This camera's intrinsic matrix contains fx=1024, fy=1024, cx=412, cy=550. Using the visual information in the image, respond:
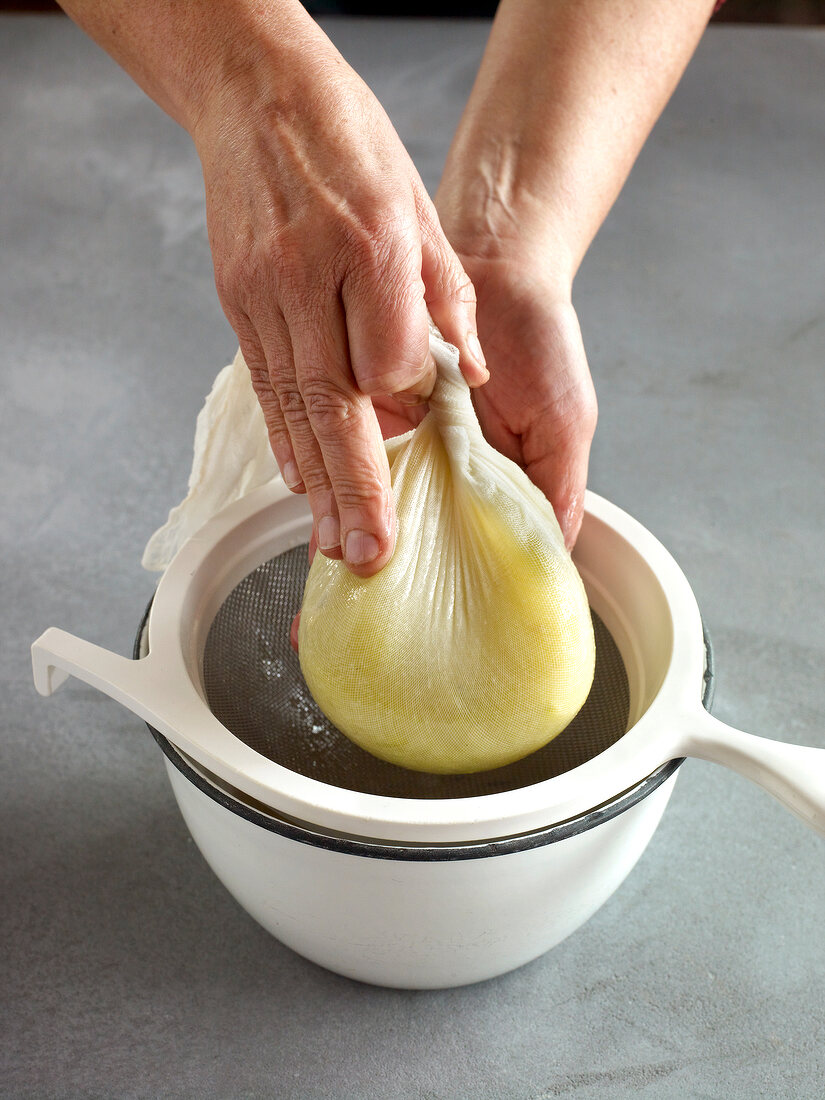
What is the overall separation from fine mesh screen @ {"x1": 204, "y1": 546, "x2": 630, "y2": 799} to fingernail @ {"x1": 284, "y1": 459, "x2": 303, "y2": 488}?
20cm

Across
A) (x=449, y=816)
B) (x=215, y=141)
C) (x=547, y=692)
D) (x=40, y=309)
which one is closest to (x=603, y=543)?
(x=547, y=692)

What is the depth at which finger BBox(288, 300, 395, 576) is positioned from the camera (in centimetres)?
56

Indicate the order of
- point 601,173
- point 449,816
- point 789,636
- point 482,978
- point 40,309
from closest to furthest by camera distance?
point 449,816 < point 482,978 < point 601,173 < point 789,636 < point 40,309

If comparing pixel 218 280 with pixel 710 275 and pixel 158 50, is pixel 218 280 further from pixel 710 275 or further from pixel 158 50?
pixel 710 275

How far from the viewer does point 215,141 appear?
0.60 metres

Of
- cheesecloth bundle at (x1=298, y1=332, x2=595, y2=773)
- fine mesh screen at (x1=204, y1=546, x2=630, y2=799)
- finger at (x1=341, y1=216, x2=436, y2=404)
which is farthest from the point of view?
fine mesh screen at (x1=204, y1=546, x2=630, y2=799)

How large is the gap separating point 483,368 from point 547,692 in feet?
0.70

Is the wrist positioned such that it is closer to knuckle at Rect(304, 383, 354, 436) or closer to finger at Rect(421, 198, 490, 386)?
finger at Rect(421, 198, 490, 386)

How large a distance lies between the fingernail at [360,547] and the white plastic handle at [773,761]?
0.72 feet

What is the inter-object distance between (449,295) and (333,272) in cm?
11

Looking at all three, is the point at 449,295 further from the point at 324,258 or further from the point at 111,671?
the point at 111,671

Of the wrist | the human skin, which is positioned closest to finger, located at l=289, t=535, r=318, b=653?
the human skin

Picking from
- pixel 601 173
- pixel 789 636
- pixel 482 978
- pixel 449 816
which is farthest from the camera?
pixel 789 636

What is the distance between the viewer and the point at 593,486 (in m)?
1.23
